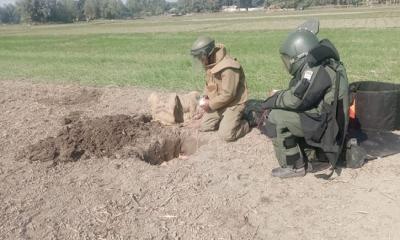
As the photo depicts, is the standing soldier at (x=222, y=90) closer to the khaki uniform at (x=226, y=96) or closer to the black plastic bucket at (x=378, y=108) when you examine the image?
the khaki uniform at (x=226, y=96)

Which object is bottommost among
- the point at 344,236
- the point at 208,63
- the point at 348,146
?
the point at 344,236

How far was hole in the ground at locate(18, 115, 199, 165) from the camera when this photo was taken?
19.7ft

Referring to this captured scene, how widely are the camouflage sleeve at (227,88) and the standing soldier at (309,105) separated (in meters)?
1.27

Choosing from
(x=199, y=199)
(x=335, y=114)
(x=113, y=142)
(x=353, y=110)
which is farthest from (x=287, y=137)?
(x=113, y=142)

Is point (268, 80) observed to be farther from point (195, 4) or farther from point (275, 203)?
point (195, 4)

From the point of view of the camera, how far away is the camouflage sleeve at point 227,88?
20.4ft

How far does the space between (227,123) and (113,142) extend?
1614mm

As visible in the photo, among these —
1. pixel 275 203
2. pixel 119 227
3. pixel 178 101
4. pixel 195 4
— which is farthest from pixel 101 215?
pixel 195 4

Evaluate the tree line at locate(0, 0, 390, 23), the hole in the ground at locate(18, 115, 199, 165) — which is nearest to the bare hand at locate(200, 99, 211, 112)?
the hole in the ground at locate(18, 115, 199, 165)

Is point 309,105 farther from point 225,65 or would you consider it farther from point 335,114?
point 225,65

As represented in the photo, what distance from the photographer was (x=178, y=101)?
7.29 meters

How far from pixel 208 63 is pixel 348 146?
7.37ft

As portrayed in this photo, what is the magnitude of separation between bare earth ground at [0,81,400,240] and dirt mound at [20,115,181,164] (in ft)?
0.88

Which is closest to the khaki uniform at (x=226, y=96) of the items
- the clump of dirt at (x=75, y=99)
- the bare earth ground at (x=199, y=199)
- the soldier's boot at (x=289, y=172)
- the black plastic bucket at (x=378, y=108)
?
the bare earth ground at (x=199, y=199)
